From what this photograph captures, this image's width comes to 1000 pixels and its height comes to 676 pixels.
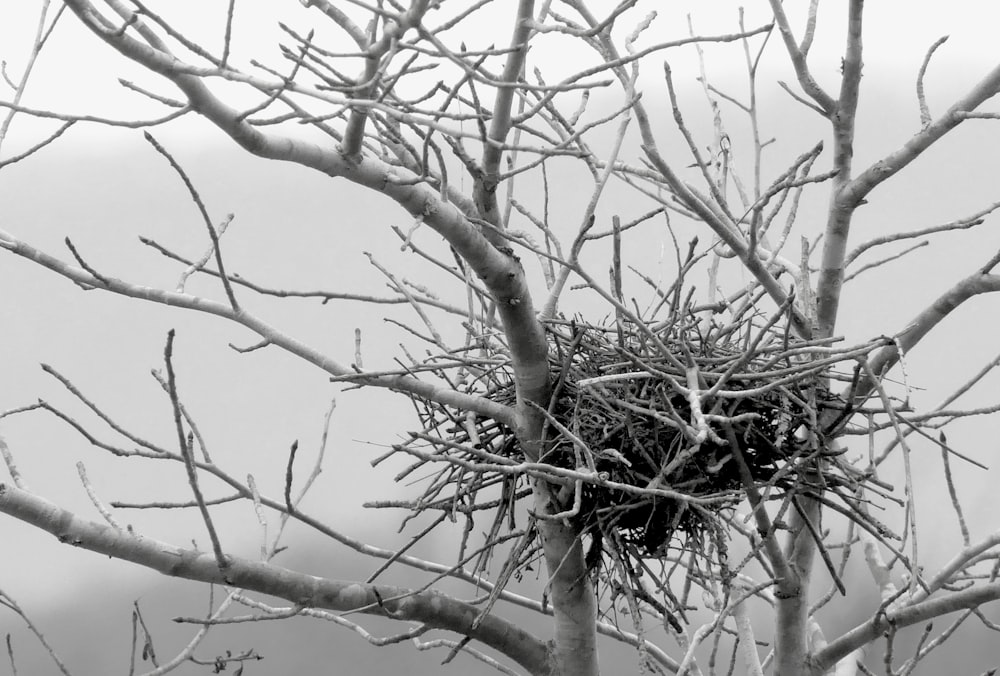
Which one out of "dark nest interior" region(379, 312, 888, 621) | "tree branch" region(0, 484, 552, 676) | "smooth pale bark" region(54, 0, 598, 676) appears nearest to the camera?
"smooth pale bark" region(54, 0, 598, 676)

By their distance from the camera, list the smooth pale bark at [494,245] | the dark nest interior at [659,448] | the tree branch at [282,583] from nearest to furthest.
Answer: the smooth pale bark at [494,245] < the tree branch at [282,583] < the dark nest interior at [659,448]

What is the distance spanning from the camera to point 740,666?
409cm

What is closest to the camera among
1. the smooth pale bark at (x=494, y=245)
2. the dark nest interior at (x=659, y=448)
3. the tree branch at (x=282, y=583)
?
the smooth pale bark at (x=494, y=245)

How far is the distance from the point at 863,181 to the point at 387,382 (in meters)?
0.96

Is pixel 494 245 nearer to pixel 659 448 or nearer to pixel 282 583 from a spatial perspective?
pixel 659 448

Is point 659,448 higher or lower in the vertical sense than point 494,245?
lower

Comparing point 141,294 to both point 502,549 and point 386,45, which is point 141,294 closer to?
point 386,45

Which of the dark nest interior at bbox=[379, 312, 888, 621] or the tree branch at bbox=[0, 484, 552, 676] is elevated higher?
the dark nest interior at bbox=[379, 312, 888, 621]

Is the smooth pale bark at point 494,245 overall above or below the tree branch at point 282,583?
above

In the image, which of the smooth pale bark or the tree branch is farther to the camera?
the tree branch

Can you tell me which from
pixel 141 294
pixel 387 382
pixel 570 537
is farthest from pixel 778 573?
pixel 141 294

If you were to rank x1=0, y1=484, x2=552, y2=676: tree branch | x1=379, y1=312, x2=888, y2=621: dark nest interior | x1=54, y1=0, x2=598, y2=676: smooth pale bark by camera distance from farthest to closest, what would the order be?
x1=379, y1=312, x2=888, y2=621: dark nest interior, x1=0, y1=484, x2=552, y2=676: tree branch, x1=54, y1=0, x2=598, y2=676: smooth pale bark

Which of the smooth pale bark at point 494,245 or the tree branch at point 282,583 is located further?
the tree branch at point 282,583

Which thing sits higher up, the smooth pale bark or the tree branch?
the smooth pale bark
